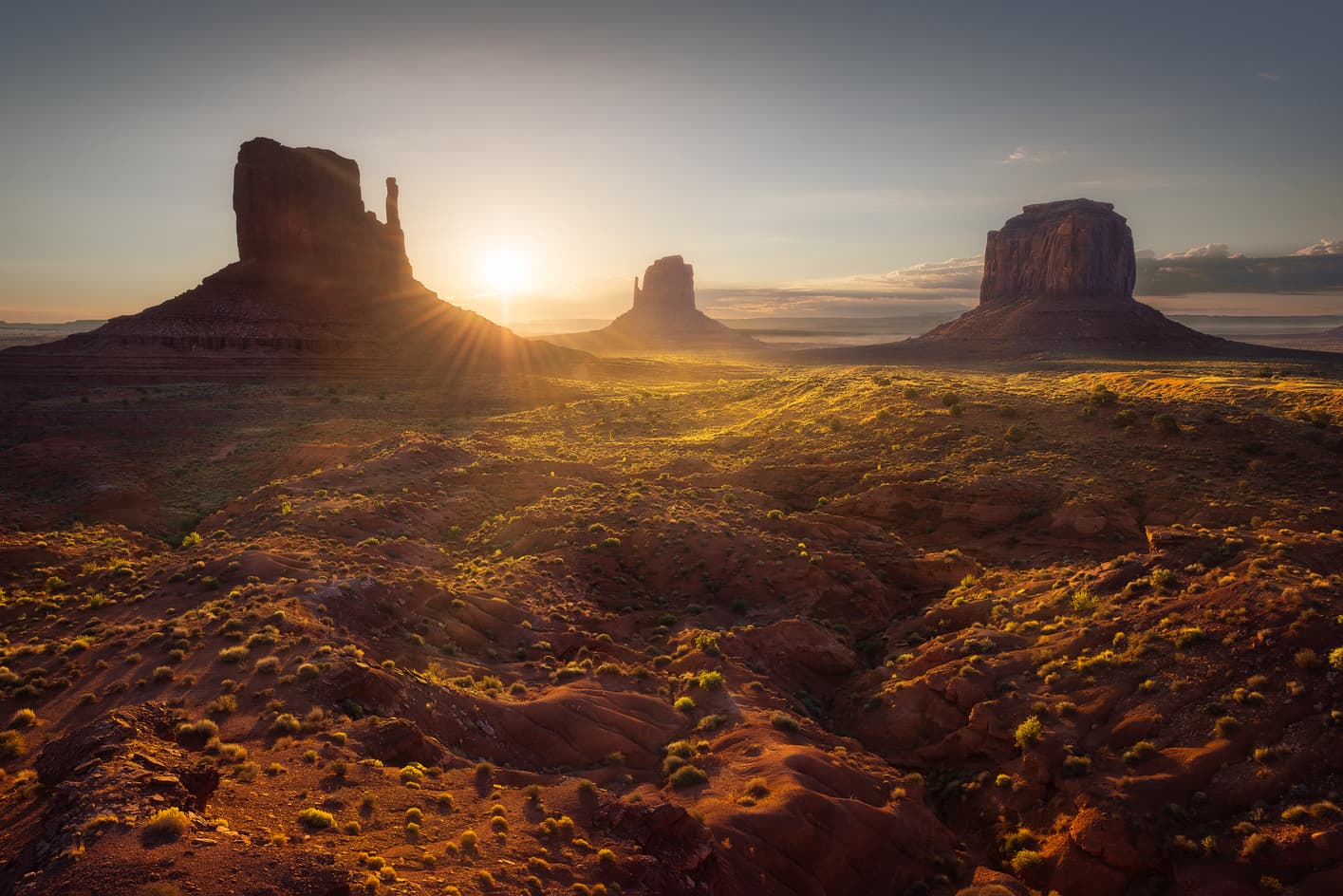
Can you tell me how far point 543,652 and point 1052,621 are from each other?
642 inches

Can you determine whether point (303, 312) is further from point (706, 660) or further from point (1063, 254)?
point (1063, 254)

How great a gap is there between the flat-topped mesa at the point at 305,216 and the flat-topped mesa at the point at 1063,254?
14007cm

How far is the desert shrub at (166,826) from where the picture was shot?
9.01 metres

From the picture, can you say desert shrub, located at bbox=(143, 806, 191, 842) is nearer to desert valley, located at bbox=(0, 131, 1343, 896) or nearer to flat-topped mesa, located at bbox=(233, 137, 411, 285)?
desert valley, located at bbox=(0, 131, 1343, 896)

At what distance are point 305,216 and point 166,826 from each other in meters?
116

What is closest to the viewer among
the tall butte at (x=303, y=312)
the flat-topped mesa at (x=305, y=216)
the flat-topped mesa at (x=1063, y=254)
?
the tall butte at (x=303, y=312)

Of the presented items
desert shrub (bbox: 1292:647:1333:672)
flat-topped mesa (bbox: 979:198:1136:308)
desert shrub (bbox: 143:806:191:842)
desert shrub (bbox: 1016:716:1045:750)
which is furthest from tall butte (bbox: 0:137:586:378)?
flat-topped mesa (bbox: 979:198:1136:308)

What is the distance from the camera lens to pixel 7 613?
67.5 ft

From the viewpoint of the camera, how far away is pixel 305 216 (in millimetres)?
104375

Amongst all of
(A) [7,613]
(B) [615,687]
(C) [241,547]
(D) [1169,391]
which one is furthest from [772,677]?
(D) [1169,391]

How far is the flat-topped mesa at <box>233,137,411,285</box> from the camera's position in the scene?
101 m

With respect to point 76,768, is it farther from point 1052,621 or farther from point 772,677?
point 1052,621

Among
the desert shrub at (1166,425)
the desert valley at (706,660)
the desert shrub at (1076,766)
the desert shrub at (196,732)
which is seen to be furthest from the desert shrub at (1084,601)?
the desert shrub at (196,732)

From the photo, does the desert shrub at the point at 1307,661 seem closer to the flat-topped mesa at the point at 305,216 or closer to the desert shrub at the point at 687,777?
the desert shrub at the point at 687,777
